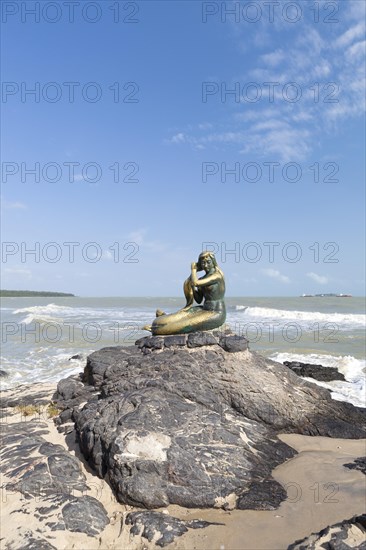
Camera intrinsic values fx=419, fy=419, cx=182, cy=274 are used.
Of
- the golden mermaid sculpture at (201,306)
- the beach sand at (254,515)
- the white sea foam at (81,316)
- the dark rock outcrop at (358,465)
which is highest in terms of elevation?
the golden mermaid sculpture at (201,306)

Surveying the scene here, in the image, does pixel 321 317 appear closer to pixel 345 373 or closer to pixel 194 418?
pixel 345 373

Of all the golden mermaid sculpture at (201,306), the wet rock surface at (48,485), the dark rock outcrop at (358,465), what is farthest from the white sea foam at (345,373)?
the wet rock surface at (48,485)

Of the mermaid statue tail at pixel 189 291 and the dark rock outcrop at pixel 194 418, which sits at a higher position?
the mermaid statue tail at pixel 189 291

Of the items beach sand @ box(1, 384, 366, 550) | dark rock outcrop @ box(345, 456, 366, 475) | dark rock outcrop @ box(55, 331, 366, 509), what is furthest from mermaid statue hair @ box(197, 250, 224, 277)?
dark rock outcrop @ box(345, 456, 366, 475)

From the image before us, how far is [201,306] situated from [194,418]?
256 cm

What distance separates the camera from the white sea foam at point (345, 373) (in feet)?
33.4

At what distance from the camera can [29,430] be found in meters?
6.58

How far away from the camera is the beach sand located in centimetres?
416

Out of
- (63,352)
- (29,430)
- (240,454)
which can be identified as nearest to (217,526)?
(240,454)

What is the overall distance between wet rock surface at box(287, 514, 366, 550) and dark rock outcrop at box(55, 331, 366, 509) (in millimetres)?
811

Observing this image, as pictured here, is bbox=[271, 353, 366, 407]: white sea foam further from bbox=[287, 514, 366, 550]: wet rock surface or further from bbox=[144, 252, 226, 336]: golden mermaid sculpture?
bbox=[287, 514, 366, 550]: wet rock surface

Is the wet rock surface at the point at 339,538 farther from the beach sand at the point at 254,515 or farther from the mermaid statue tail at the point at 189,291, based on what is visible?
the mermaid statue tail at the point at 189,291

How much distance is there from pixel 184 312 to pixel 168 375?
4.46 ft

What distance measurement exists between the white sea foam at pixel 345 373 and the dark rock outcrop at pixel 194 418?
2782 millimetres
